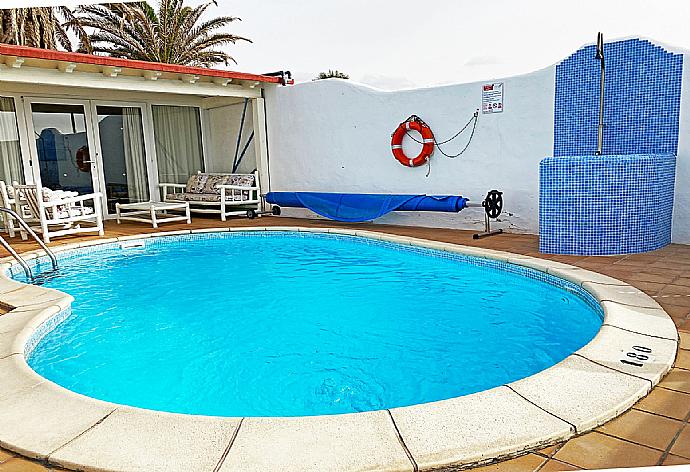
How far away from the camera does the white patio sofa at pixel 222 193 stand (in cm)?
838

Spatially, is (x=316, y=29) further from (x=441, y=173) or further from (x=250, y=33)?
(x=441, y=173)

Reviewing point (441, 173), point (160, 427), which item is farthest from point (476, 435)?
point (441, 173)

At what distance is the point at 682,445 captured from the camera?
1.74m

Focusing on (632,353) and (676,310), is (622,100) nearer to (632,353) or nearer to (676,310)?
(676,310)

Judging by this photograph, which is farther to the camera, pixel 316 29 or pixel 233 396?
pixel 316 29

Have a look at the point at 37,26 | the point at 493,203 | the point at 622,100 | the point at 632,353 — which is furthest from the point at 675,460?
the point at 37,26

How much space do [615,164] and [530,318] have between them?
1.91 m

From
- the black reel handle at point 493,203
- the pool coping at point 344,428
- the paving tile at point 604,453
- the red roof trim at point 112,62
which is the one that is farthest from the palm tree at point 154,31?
the paving tile at point 604,453

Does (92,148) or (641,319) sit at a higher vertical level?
(92,148)

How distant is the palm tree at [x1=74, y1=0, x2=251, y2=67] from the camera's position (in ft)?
40.2

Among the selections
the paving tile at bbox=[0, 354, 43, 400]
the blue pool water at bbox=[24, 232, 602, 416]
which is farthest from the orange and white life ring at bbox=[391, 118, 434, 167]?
the paving tile at bbox=[0, 354, 43, 400]

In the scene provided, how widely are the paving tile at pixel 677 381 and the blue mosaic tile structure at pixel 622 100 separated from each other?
12.1 ft

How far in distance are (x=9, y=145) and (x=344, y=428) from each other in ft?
25.7

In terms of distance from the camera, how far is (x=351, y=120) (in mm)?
7828
